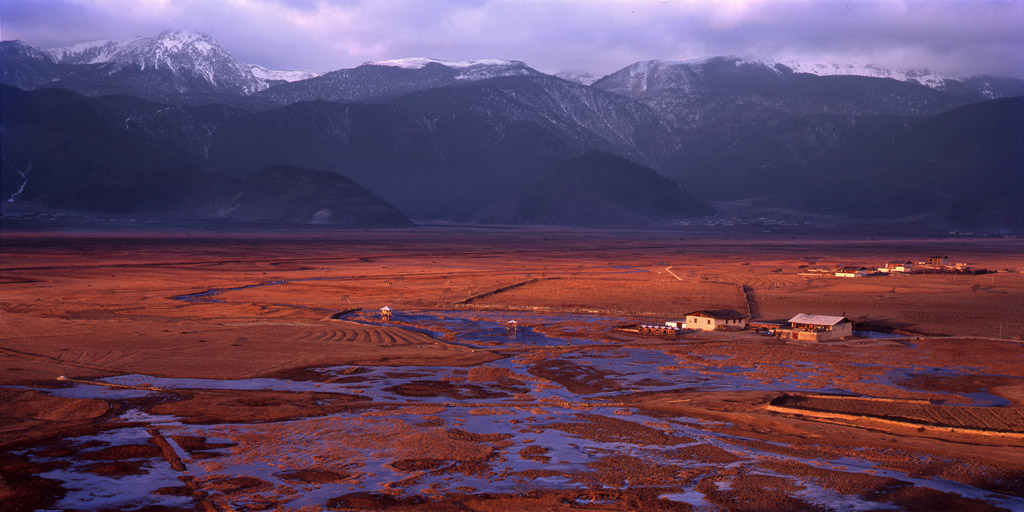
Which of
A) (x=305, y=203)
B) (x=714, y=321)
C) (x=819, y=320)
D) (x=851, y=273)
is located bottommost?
(x=714, y=321)

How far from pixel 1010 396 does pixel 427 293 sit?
123 ft

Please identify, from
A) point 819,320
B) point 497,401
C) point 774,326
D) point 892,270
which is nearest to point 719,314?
point 774,326

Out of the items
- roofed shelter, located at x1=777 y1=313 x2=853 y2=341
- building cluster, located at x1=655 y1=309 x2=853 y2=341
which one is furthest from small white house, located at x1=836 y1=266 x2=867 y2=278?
roofed shelter, located at x1=777 y1=313 x2=853 y2=341

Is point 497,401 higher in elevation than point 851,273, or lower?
lower

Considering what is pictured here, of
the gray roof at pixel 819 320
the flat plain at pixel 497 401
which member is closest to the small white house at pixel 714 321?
the flat plain at pixel 497 401

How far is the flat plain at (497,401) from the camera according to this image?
2058 cm

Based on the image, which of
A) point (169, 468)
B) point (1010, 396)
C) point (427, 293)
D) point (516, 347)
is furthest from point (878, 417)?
point (427, 293)

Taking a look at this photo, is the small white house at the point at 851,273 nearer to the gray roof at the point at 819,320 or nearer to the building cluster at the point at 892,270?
the building cluster at the point at 892,270

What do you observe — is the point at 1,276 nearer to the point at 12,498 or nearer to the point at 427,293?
the point at 427,293

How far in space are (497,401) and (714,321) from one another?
19.0m

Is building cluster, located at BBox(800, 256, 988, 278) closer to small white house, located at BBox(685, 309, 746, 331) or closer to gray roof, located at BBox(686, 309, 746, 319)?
gray roof, located at BBox(686, 309, 746, 319)

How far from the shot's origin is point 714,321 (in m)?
44.8

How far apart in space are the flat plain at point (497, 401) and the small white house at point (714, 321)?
4.73 ft

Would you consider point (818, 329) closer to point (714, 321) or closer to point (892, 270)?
point (714, 321)
